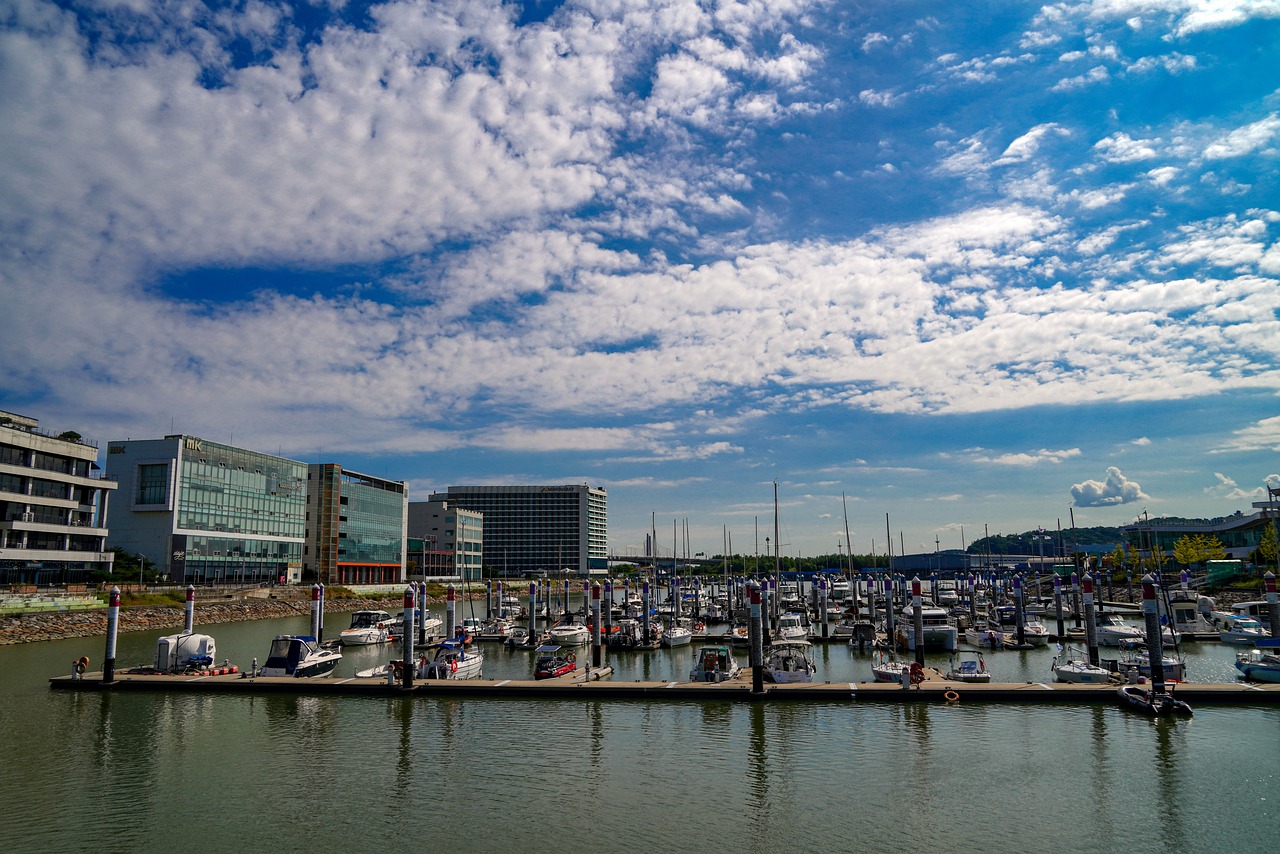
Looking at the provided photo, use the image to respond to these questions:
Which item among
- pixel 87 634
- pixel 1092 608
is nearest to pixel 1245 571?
pixel 1092 608

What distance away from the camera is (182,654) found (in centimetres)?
4962

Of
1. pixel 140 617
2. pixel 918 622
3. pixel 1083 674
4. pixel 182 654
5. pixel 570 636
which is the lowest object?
pixel 570 636

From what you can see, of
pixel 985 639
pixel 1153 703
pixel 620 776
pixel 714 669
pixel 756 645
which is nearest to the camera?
pixel 620 776

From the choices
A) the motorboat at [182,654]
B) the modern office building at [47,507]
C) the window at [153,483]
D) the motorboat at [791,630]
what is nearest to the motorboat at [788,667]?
the motorboat at [791,630]

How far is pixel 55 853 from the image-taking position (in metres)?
23.1

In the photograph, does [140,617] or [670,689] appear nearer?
[670,689]

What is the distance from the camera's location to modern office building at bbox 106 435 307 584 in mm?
116750

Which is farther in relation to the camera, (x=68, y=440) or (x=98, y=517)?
(x=98, y=517)

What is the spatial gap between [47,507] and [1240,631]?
121858mm

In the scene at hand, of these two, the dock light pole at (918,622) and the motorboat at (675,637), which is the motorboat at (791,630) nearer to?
the motorboat at (675,637)

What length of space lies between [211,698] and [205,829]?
23.0 meters

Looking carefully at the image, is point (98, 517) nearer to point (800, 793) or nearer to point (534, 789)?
point (534, 789)

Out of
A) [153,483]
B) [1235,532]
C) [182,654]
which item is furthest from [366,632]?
[1235,532]

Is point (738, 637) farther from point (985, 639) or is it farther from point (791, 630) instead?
point (985, 639)
